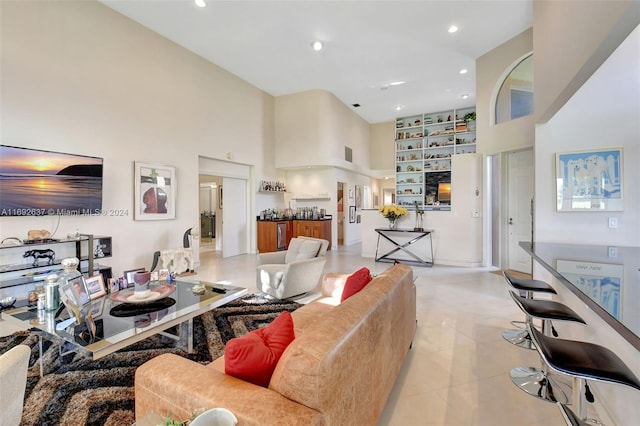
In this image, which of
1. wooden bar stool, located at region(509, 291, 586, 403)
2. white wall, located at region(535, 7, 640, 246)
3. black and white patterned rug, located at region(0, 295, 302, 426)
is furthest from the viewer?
white wall, located at region(535, 7, 640, 246)

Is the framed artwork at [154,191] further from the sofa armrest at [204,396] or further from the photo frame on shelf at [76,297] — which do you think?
the sofa armrest at [204,396]

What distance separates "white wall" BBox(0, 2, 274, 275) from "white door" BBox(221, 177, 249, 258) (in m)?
0.95

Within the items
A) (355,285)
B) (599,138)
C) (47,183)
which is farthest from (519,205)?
(47,183)

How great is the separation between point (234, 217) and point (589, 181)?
683 centimetres

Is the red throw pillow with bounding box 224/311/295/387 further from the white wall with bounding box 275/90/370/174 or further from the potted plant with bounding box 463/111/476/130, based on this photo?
the potted plant with bounding box 463/111/476/130

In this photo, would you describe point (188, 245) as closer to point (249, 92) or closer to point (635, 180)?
point (249, 92)

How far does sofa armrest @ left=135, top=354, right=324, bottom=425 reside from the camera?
3.03ft

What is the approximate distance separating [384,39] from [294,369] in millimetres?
6044

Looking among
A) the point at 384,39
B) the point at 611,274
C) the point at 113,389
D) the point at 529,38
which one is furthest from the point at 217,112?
the point at 611,274

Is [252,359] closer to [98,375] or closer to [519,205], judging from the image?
[98,375]

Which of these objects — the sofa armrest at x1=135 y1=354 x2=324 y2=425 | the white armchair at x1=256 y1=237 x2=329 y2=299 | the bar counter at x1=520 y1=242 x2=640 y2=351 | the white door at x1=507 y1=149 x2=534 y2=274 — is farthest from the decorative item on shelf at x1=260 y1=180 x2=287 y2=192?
the sofa armrest at x1=135 y1=354 x2=324 y2=425

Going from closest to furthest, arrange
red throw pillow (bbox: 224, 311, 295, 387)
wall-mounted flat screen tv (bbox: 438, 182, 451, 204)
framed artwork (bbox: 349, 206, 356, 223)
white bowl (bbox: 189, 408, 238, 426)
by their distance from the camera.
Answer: white bowl (bbox: 189, 408, 238, 426) < red throw pillow (bbox: 224, 311, 295, 387) < wall-mounted flat screen tv (bbox: 438, 182, 451, 204) < framed artwork (bbox: 349, 206, 356, 223)

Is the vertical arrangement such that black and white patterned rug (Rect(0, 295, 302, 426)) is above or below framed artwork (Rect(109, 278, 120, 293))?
below

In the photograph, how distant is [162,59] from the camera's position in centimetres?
540
